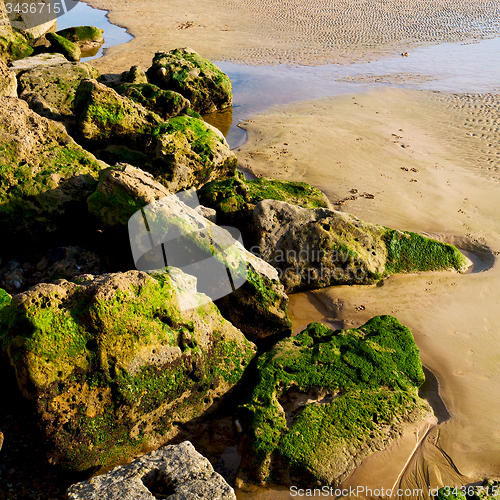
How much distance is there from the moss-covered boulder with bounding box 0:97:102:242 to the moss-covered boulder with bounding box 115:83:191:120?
4972mm

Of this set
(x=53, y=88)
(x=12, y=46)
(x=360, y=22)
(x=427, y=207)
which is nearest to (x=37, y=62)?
(x=12, y=46)

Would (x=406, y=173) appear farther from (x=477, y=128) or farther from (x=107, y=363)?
(x=107, y=363)

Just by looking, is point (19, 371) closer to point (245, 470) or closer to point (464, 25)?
point (245, 470)

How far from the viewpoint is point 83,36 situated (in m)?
24.1

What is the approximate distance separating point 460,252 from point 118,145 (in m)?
8.25

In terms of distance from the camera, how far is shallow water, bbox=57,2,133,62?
25.0 meters

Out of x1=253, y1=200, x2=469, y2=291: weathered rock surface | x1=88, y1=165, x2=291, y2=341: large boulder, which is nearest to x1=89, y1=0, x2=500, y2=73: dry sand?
x1=88, y1=165, x2=291, y2=341: large boulder

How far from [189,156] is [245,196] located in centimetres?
182

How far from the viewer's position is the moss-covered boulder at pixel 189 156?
9320 mm

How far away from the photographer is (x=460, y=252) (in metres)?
9.30

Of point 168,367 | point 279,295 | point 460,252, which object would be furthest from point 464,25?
point 168,367

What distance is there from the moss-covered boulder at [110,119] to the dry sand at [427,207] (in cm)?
355

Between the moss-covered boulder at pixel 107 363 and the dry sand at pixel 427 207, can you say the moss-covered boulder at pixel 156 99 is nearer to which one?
the dry sand at pixel 427 207

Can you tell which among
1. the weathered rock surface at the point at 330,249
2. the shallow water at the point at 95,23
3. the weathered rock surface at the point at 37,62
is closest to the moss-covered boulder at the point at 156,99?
the weathered rock surface at the point at 37,62
